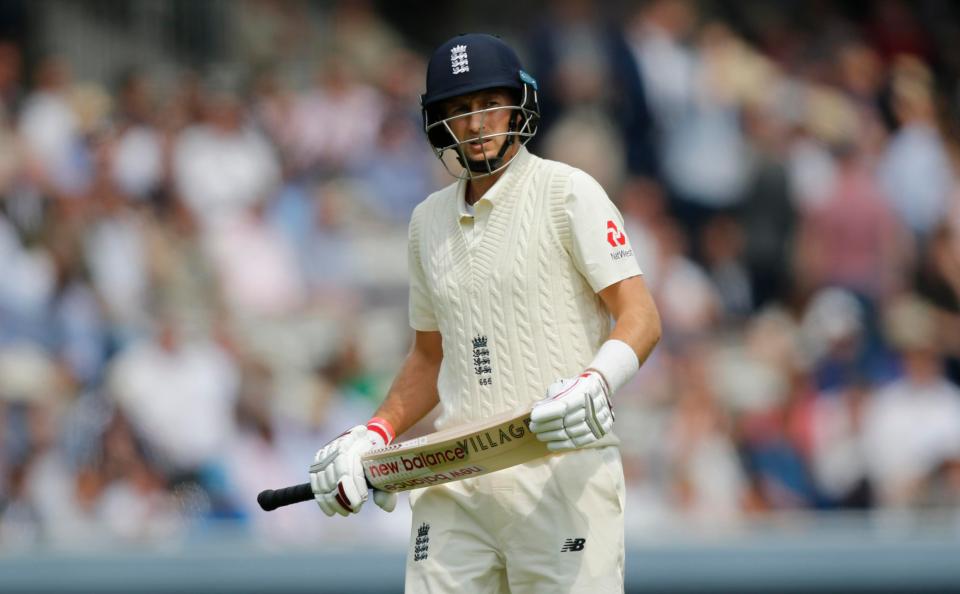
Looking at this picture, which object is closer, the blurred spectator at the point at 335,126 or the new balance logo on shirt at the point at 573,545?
the new balance logo on shirt at the point at 573,545

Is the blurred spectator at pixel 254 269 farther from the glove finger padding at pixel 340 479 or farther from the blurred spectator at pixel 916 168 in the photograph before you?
the glove finger padding at pixel 340 479

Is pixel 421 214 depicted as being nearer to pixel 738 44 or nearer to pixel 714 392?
pixel 714 392

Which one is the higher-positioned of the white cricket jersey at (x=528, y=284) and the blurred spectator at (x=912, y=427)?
the blurred spectator at (x=912, y=427)

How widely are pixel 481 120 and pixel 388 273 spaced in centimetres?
661

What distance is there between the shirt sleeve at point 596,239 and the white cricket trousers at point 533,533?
21.4 inches

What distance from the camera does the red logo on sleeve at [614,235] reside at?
455 centimetres

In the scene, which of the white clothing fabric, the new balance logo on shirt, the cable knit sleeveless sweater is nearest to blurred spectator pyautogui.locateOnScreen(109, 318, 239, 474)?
the white clothing fabric

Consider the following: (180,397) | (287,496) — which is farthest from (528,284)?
(180,397)

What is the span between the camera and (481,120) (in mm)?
4680

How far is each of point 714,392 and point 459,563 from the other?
17.9ft

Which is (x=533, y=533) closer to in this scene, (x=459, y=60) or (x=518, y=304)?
(x=518, y=304)

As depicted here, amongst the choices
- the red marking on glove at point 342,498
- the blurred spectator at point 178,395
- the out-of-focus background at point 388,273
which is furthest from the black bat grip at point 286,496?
the blurred spectator at point 178,395

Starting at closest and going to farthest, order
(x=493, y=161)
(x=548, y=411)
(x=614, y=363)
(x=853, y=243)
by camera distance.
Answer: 1. (x=548, y=411)
2. (x=614, y=363)
3. (x=493, y=161)
4. (x=853, y=243)

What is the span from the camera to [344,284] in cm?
1101
